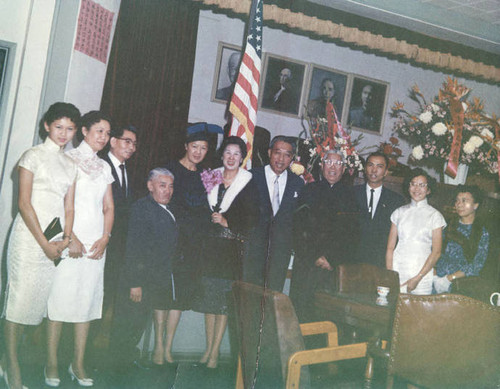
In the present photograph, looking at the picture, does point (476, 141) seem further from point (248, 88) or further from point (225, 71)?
point (225, 71)

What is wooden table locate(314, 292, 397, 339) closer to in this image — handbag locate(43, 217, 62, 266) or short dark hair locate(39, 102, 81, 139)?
handbag locate(43, 217, 62, 266)

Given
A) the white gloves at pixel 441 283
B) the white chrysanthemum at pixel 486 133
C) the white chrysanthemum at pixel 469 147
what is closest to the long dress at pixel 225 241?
the white gloves at pixel 441 283

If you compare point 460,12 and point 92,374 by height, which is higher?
point 460,12

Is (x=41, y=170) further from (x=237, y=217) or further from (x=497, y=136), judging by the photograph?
(x=497, y=136)

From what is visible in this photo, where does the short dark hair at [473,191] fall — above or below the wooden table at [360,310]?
above

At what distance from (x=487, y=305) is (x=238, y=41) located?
91.3 inches

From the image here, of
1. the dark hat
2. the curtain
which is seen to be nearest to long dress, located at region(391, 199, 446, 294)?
the dark hat

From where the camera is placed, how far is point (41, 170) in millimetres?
2168

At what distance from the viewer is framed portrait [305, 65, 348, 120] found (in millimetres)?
3646

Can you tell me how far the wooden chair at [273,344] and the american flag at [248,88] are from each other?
127 cm

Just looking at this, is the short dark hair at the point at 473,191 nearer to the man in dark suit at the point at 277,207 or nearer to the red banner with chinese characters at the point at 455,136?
the red banner with chinese characters at the point at 455,136

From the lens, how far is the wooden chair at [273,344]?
193 centimetres

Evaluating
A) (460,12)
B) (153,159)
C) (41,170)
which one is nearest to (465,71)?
(460,12)

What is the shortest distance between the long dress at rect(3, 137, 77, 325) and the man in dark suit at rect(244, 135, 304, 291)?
1313mm
